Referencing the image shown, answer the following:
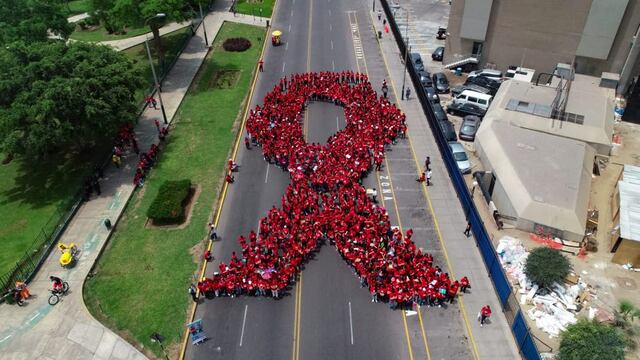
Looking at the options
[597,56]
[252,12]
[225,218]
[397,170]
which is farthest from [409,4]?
[225,218]

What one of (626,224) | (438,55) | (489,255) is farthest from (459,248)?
(438,55)

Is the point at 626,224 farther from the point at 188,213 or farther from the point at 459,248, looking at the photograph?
the point at 188,213

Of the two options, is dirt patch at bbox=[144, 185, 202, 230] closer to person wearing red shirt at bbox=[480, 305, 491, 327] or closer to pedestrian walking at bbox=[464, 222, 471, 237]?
pedestrian walking at bbox=[464, 222, 471, 237]

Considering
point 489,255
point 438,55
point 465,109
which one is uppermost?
point 438,55

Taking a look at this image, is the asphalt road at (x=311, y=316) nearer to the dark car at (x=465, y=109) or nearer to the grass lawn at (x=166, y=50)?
the dark car at (x=465, y=109)

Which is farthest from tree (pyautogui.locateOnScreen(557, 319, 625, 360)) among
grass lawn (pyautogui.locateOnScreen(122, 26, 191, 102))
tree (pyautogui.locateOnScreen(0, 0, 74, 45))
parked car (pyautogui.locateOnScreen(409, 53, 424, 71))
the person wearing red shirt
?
tree (pyautogui.locateOnScreen(0, 0, 74, 45))

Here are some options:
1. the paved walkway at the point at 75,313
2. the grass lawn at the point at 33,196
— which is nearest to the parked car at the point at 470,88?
the paved walkway at the point at 75,313
